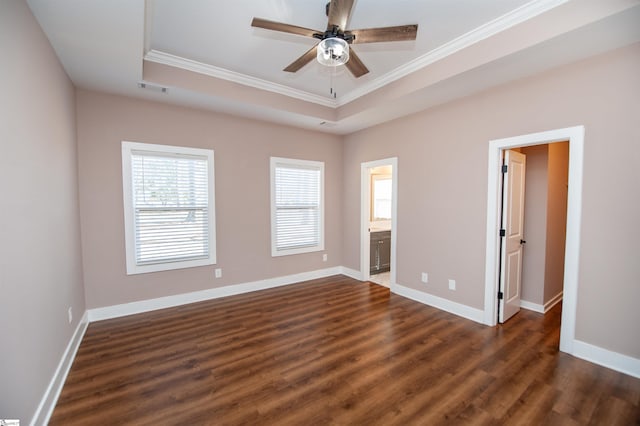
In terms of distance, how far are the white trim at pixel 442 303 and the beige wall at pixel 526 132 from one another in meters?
0.08

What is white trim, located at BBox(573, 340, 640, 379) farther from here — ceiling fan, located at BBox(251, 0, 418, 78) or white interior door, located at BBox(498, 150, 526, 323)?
ceiling fan, located at BBox(251, 0, 418, 78)

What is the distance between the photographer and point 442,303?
3793 millimetres

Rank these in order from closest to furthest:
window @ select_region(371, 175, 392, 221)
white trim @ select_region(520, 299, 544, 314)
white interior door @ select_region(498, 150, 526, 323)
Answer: white interior door @ select_region(498, 150, 526, 323)
white trim @ select_region(520, 299, 544, 314)
window @ select_region(371, 175, 392, 221)

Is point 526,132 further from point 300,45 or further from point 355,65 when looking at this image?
point 300,45

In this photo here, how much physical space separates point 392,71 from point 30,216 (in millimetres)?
3696

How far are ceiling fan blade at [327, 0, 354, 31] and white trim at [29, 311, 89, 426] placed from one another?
10.4 feet

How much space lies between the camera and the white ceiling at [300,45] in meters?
2.12

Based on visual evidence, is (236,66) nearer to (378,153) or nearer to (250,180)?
(250,180)

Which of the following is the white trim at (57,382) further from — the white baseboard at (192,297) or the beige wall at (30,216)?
the white baseboard at (192,297)

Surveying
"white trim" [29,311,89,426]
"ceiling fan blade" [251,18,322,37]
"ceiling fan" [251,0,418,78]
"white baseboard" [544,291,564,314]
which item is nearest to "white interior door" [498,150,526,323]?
"white baseboard" [544,291,564,314]

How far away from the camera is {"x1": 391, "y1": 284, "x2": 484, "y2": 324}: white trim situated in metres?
3.44

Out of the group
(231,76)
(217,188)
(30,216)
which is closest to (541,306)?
Result: (217,188)

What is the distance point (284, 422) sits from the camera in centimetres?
185

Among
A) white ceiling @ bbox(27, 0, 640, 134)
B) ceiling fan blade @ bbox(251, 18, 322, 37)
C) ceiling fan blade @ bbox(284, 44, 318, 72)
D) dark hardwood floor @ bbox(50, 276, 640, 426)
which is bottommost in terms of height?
dark hardwood floor @ bbox(50, 276, 640, 426)
